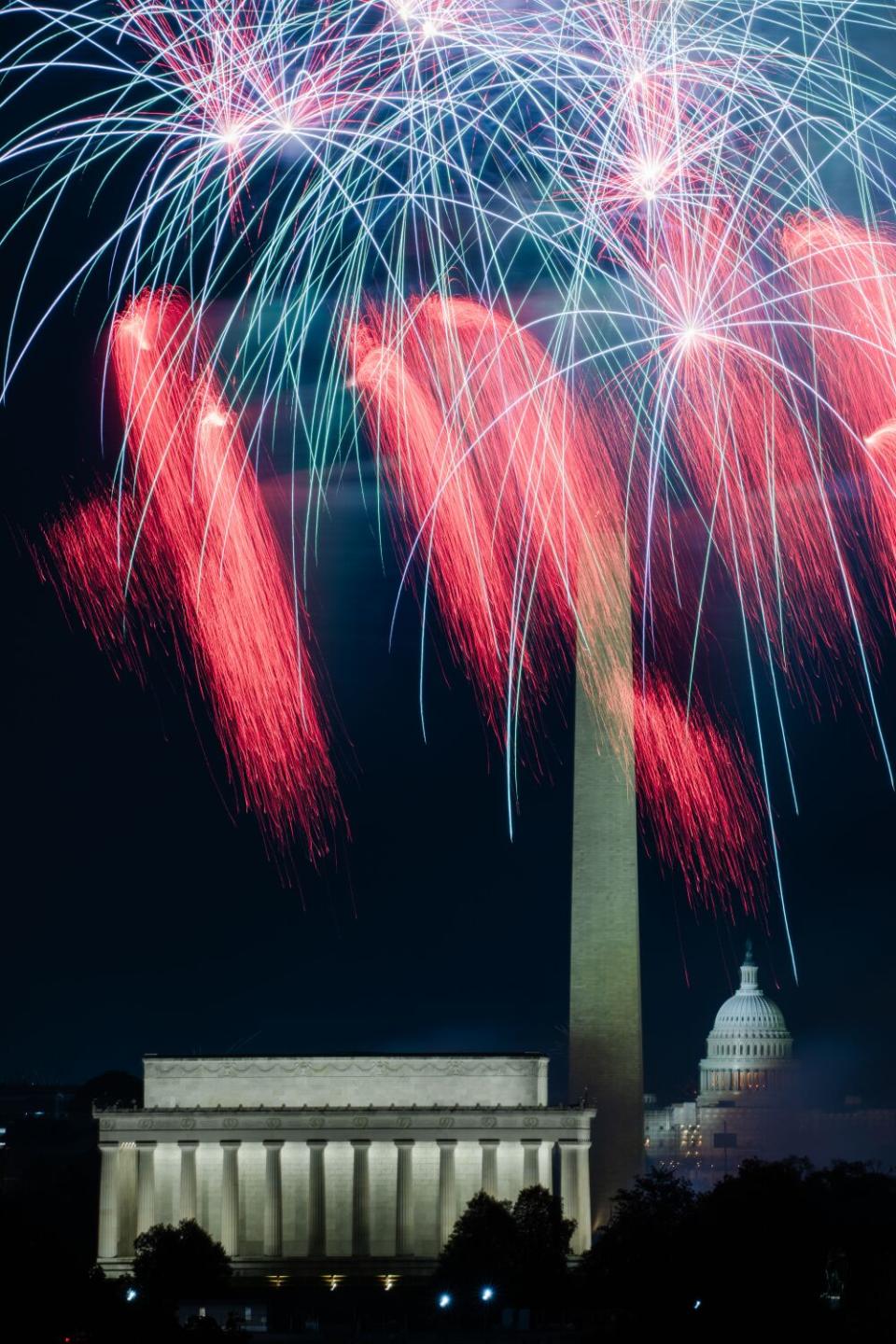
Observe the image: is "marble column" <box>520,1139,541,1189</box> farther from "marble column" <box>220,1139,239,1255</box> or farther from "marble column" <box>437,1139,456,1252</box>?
"marble column" <box>220,1139,239,1255</box>

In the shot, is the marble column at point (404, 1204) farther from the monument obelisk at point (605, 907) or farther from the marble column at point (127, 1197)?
the marble column at point (127, 1197)

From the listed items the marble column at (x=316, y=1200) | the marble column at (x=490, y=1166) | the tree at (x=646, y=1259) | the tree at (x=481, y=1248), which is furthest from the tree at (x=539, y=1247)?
the marble column at (x=316, y=1200)

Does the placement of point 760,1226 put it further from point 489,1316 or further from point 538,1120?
point 538,1120

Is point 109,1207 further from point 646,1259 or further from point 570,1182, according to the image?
point 646,1259

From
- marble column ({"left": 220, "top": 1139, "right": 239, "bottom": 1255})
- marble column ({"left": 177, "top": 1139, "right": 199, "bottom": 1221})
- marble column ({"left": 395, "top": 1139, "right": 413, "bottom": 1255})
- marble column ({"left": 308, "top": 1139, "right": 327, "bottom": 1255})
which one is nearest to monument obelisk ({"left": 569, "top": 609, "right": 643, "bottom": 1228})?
marble column ({"left": 395, "top": 1139, "right": 413, "bottom": 1255})

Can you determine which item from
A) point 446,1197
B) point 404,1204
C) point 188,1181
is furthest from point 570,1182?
point 188,1181
